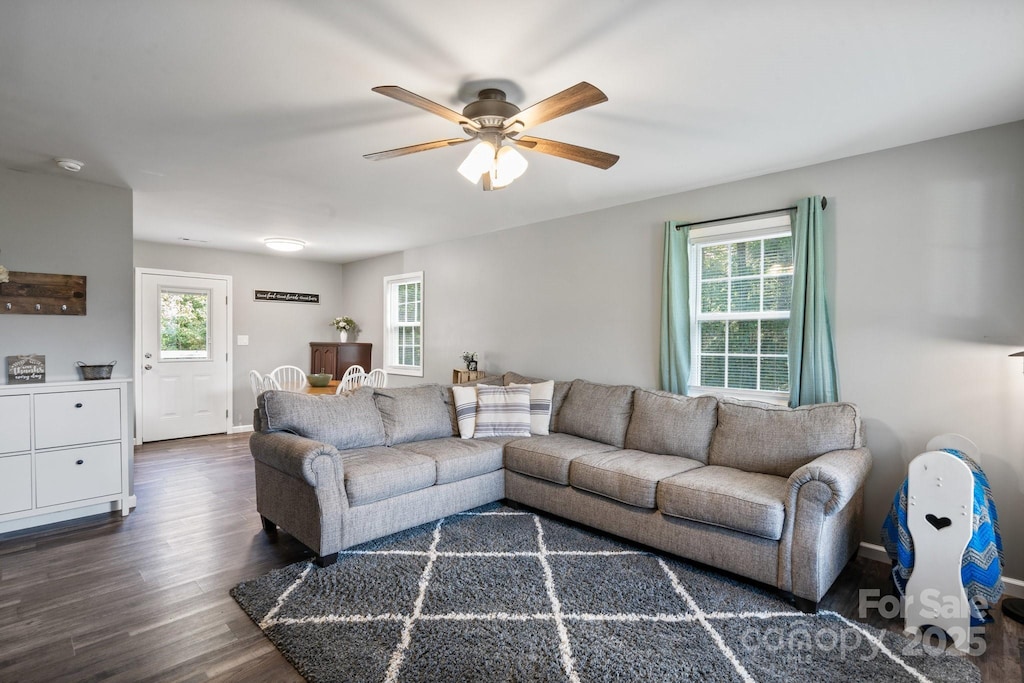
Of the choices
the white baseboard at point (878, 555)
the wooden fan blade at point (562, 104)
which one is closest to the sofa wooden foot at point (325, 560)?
the wooden fan blade at point (562, 104)

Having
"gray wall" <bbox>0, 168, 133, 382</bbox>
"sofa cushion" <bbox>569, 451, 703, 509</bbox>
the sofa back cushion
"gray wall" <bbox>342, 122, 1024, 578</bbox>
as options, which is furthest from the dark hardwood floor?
"gray wall" <bbox>0, 168, 133, 382</bbox>

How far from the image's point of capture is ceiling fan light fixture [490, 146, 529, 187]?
226cm

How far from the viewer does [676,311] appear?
12.1 ft

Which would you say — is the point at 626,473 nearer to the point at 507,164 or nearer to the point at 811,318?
the point at 811,318

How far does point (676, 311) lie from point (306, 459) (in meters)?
2.66

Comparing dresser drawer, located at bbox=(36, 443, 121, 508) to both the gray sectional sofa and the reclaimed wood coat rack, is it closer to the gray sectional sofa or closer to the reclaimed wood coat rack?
the reclaimed wood coat rack

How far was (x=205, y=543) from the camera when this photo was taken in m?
3.02

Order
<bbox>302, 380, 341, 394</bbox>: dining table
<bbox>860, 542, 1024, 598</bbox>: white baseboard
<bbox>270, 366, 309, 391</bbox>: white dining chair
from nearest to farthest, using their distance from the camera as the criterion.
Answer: <bbox>860, 542, 1024, 598</bbox>: white baseboard
<bbox>302, 380, 341, 394</bbox>: dining table
<bbox>270, 366, 309, 391</bbox>: white dining chair

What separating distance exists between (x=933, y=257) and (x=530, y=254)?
3.04 metres

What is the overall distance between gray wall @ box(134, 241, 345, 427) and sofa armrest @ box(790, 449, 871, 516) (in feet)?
20.8

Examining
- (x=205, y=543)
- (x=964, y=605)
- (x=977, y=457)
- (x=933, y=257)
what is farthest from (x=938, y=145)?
(x=205, y=543)

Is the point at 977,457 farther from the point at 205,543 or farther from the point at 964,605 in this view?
the point at 205,543

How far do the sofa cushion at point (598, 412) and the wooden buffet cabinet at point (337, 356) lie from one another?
366cm

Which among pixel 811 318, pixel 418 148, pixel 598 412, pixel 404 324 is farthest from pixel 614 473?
pixel 404 324
